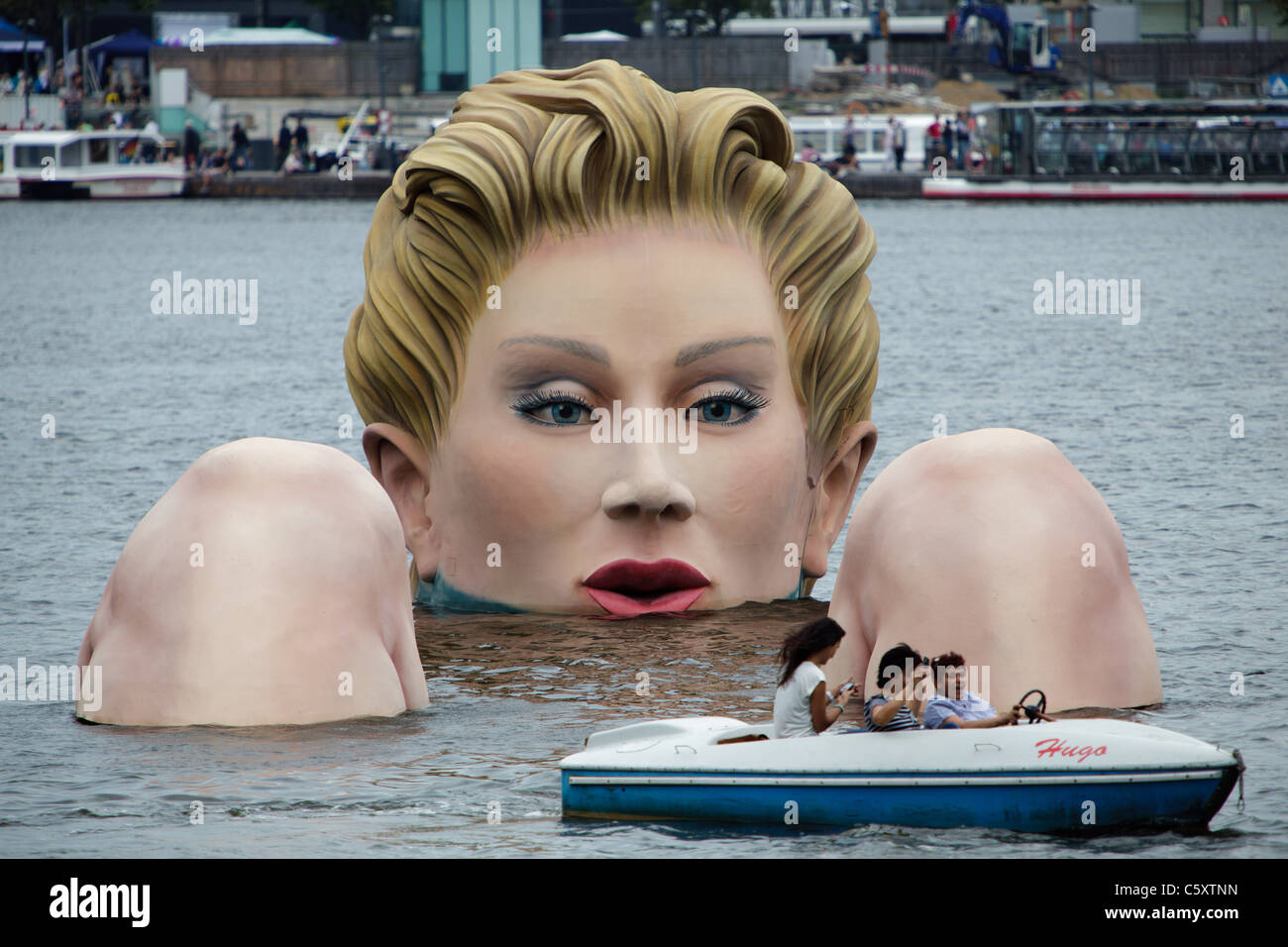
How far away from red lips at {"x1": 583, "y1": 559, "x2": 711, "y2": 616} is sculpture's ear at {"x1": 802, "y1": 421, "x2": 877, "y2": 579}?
123 cm

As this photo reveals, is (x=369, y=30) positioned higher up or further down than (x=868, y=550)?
higher up

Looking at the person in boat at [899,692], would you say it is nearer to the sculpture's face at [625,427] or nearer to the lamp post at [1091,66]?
the sculpture's face at [625,427]

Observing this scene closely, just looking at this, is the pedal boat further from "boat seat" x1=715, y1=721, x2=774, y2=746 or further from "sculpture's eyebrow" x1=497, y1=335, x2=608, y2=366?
"sculpture's eyebrow" x1=497, y1=335, x2=608, y2=366

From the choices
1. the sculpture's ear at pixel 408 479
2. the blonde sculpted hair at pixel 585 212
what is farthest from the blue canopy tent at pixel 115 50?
the blonde sculpted hair at pixel 585 212

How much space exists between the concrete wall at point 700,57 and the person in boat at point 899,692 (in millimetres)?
77806

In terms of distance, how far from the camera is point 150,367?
36844 millimetres

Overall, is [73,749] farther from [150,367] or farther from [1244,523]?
[150,367]

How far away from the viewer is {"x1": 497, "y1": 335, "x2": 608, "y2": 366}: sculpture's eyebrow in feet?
45.4

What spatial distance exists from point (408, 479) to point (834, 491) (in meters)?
3.02

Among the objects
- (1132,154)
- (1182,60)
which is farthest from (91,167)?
(1182,60)

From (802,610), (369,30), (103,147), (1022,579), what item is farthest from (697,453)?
(369,30)

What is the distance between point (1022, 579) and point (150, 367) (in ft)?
90.4

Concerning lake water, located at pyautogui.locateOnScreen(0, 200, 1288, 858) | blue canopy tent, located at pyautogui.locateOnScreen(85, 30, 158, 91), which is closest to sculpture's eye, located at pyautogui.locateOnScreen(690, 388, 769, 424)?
lake water, located at pyautogui.locateOnScreen(0, 200, 1288, 858)

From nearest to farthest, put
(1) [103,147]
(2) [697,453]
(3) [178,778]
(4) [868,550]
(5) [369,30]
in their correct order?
(3) [178,778], (4) [868,550], (2) [697,453], (1) [103,147], (5) [369,30]
